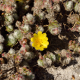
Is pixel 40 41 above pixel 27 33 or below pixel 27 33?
below

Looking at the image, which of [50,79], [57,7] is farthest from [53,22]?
[50,79]

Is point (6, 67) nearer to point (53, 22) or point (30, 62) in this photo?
point (30, 62)

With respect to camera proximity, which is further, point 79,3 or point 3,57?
point 79,3

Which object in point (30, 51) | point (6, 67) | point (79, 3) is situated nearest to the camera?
point (6, 67)

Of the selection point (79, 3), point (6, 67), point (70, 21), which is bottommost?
point (6, 67)
